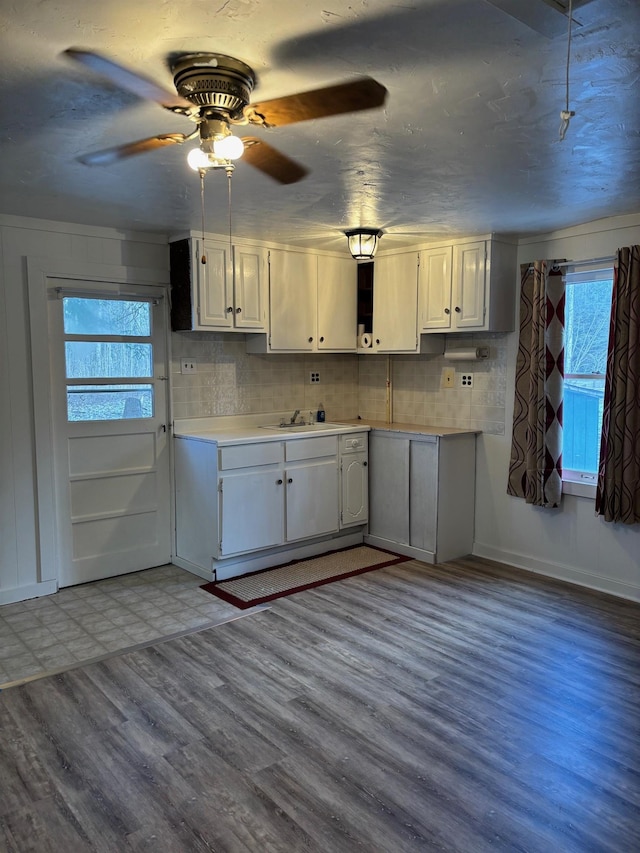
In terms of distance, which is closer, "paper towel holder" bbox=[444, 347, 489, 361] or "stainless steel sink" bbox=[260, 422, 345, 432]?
"paper towel holder" bbox=[444, 347, 489, 361]

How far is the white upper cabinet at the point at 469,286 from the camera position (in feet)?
14.7

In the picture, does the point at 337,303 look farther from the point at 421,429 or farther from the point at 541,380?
the point at 541,380

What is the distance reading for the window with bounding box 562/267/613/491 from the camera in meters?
4.21

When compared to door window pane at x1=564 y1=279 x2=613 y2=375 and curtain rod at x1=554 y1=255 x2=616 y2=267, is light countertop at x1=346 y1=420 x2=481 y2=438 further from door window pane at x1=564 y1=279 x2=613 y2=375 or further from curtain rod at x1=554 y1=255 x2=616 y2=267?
curtain rod at x1=554 y1=255 x2=616 y2=267

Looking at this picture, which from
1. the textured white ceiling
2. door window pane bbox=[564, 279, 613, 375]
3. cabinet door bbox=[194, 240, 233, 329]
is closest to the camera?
the textured white ceiling

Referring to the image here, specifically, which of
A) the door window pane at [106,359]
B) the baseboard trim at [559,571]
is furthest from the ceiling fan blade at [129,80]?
the baseboard trim at [559,571]

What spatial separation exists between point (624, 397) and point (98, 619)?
3379 millimetres

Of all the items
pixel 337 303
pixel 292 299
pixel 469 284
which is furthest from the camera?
pixel 337 303

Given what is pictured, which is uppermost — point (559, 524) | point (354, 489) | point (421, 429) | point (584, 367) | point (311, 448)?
point (584, 367)

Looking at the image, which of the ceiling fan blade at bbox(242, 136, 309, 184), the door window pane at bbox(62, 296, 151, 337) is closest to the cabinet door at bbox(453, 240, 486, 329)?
the ceiling fan blade at bbox(242, 136, 309, 184)

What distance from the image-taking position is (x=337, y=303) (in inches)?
207

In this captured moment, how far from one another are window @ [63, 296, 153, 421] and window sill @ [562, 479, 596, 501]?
2.92 m

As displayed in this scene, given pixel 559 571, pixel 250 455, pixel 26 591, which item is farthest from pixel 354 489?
pixel 26 591

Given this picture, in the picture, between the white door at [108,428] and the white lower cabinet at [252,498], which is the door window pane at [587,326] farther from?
the white door at [108,428]
